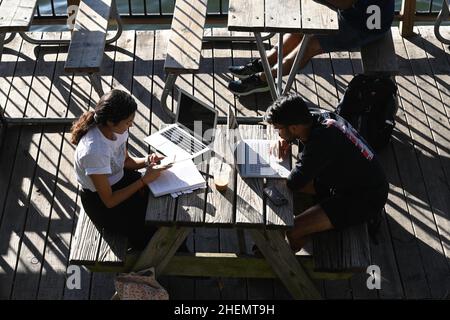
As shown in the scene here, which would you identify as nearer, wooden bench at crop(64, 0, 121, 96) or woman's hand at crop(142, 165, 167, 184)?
woman's hand at crop(142, 165, 167, 184)

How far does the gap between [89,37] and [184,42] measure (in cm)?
72

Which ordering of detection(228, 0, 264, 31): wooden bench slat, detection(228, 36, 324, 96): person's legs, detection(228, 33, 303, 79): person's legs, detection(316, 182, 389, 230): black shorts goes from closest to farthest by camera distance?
detection(316, 182, 389, 230): black shorts → detection(228, 0, 264, 31): wooden bench slat → detection(228, 36, 324, 96): person's legs → detection(228, 33, 303, 79): person's legs

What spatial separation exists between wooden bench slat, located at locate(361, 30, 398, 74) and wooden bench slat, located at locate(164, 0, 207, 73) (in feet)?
3.96

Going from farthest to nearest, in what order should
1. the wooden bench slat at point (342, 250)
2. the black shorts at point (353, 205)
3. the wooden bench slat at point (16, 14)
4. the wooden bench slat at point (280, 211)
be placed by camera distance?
the wooden bench slat at point (16, 14) → the black shorts at point (353, 205) → the wooden bench slat at point (342, 250) → the wooden bench slat at point (280, 211)

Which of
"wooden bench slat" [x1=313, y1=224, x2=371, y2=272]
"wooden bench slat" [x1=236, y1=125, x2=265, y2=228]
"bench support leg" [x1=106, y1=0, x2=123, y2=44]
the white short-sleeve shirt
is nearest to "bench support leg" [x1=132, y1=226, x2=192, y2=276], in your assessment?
"wooden bench slat" [x1=236, y1=125, x2=265, y2=228]

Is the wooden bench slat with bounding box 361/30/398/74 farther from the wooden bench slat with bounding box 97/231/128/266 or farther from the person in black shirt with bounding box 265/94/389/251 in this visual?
the wooden bench slat with bounding box 97/231/128/266

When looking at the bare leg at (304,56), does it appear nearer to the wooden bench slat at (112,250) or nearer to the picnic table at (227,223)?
the picnic table at (227,223)

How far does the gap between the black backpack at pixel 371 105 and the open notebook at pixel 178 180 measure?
1.62 meters

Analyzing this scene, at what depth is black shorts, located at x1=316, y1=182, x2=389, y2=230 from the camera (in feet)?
12.5

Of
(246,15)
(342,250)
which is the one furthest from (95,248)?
(246,15)

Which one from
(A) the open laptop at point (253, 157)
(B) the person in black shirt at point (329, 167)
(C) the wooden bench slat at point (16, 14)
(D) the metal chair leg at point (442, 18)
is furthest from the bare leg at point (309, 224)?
(D) the metal chair leg at point (442, 18)

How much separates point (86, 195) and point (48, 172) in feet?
4.39

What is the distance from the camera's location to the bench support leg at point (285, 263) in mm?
3732
